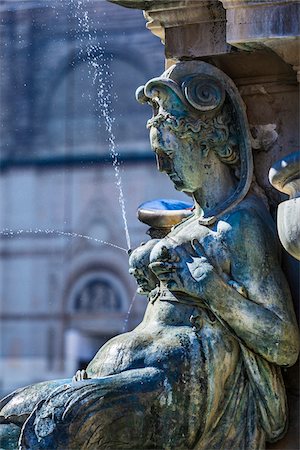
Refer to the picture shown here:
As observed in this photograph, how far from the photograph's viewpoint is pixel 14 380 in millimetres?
27406

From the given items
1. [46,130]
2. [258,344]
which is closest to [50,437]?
[258,344]

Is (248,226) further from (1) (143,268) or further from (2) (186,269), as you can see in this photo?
(1) (143,268)

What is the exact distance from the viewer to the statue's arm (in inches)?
175

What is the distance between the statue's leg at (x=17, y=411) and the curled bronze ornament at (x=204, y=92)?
76 cm

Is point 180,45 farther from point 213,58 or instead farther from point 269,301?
point 269,301

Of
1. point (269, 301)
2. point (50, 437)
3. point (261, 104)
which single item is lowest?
point (50, 437)

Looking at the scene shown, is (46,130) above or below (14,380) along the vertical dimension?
above

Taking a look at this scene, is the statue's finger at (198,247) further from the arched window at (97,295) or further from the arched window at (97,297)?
the arched window at (97,297)

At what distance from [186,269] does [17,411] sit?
1.81ft

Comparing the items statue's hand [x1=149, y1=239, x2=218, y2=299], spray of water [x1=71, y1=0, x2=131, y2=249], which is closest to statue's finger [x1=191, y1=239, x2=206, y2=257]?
statue's hand [x1=149, y1=239, x2=218, y2=299]

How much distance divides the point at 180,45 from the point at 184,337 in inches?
30.3

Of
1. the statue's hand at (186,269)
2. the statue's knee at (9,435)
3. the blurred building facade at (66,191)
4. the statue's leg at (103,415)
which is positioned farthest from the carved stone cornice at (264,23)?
the blurred building facade at (66,191)

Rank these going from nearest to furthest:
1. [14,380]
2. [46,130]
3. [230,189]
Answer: [230,189] < [14,380] < [46,130]

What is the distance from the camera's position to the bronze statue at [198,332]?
174 inches
